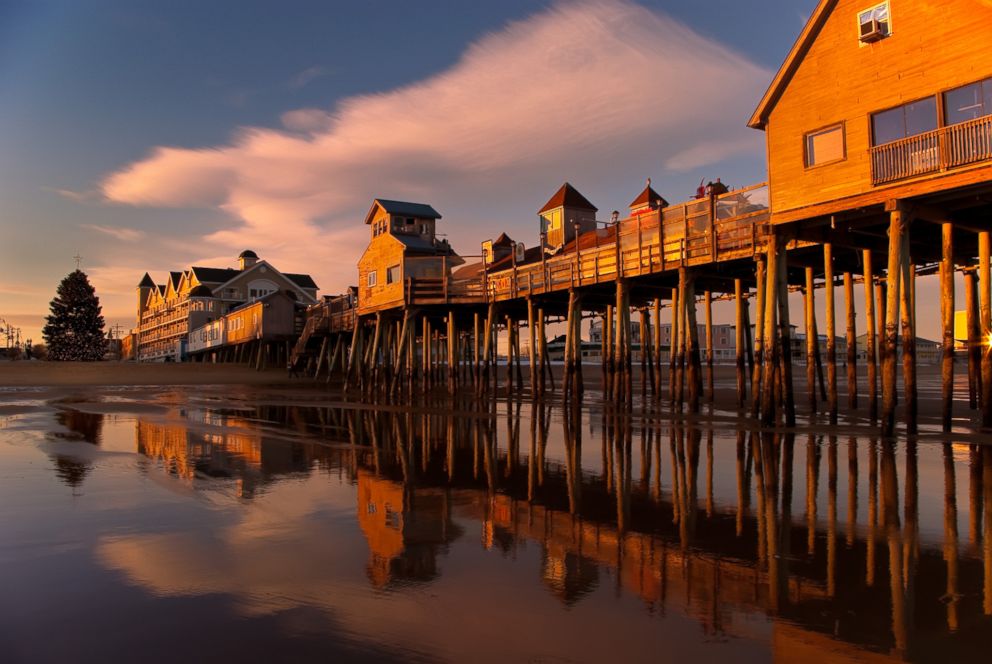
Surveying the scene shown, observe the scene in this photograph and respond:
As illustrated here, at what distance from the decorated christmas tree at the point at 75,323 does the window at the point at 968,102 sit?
83.7 meters

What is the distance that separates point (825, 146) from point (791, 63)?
2.62 meters

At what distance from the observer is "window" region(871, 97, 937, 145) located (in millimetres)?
15117

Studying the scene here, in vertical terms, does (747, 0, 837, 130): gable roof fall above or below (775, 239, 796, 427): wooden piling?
above

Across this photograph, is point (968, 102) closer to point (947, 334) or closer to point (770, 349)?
point (947, 334)

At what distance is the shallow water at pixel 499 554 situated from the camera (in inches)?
181

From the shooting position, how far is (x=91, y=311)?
77875mm

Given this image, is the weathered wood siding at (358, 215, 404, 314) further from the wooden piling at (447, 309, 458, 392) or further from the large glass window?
the large glass window

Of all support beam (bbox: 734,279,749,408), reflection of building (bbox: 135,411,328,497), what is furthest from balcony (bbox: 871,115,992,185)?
reflection of building (bbox: 135,411,328,497)

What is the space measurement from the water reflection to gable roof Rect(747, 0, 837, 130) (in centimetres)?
892

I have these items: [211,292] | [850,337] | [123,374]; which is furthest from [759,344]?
[211,292]

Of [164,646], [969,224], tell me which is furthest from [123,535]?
[969,224]

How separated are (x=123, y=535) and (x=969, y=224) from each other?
19466 mm

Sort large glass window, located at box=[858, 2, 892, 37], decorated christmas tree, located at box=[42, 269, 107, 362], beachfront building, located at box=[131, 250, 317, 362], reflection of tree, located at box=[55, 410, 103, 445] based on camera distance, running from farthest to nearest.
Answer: beachfront building, located at box=[131, 250, 317, 362] → decorated christmas tree, located at box=[42, 269, 107, 362] → reflection of tree, located at box=[55, 410, 103, 445] → large glass window, located at box=[858, 2, 892, 37]

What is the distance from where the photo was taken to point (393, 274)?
1547 inches
